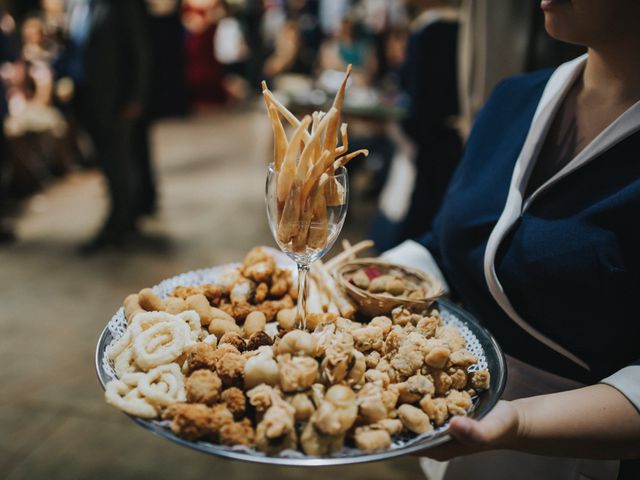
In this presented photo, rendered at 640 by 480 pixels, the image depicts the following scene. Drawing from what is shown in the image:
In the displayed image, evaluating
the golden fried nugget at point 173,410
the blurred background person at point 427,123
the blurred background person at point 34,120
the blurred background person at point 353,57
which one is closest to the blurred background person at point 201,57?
the blurred background person at point 34,120

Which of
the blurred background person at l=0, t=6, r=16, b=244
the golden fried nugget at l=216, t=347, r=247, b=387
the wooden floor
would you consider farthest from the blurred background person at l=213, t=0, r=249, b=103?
the golden fried nugget at l=216, t=347, r=247, b=387

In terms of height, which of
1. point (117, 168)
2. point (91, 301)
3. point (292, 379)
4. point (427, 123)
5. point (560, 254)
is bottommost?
point (91, 301)

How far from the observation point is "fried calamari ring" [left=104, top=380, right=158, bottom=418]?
900 millimetres

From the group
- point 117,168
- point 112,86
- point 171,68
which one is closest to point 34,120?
point 117,168

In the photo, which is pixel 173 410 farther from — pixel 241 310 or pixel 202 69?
pixel 202 69

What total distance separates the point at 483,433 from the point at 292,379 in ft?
0.98

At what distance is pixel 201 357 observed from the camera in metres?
0.98

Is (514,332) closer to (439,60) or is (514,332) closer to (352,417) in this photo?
(352,417)

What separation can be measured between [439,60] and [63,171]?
4540 mm

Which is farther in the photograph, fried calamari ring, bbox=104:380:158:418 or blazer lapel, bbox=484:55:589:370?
blazer lapel, bbox=484:55:589:370

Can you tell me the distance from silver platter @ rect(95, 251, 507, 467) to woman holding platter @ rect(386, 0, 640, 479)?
1.6 inches

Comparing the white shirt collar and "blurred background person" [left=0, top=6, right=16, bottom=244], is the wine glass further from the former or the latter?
"blurred background person" [left=0, top=6, right=16, bottom=244]

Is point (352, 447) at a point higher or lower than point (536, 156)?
lower

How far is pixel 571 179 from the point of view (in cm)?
111
